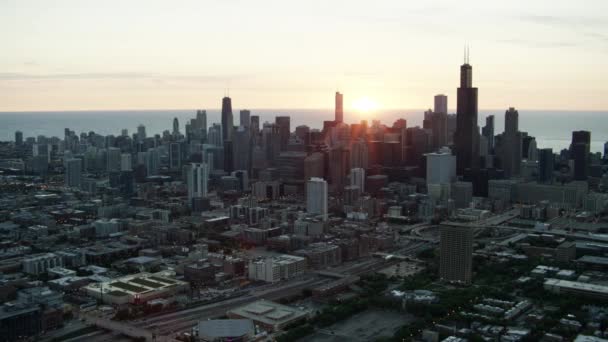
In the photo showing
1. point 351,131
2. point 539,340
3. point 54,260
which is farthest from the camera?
point 351,131

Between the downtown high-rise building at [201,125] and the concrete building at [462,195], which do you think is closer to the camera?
the concrete building at [462,195]

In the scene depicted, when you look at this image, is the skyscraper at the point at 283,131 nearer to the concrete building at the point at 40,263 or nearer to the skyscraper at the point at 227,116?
the skyscraper at the point at 227,116

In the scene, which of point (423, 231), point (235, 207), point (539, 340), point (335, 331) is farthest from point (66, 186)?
point (539, 340)

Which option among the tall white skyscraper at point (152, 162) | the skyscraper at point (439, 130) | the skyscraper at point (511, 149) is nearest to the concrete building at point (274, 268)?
the skyscraper at point (511, 149)

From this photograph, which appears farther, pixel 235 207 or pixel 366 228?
pixel 235 207

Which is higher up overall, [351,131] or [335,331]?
[351,131]

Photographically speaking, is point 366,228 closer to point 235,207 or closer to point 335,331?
point 235,207

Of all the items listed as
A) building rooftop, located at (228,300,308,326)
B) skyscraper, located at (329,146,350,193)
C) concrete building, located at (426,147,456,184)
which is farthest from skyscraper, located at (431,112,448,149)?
building rooftop, located at (228,300,308,326)

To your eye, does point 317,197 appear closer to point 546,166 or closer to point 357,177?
point 357,177
